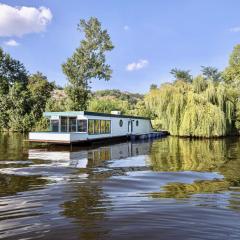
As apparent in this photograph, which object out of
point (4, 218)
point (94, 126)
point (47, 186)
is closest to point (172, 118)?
point (94, 126)

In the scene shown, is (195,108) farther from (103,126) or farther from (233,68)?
(233,68)

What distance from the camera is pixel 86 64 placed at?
171 ft

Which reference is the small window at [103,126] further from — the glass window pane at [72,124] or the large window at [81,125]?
the glass window pane at [72,124]

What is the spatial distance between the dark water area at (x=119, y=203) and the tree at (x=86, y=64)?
118ft

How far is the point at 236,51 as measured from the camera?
62719mm

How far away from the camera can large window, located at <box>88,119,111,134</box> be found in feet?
104

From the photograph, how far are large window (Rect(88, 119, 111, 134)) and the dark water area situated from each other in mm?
15219

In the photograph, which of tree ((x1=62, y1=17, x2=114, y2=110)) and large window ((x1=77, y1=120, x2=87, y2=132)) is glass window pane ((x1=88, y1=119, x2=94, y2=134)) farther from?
tree ((x1=62, y1=17, x2=114, y2=110))

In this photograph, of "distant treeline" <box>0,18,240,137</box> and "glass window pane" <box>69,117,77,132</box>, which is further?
"distant treeline" <box>0,18,240,137</box>

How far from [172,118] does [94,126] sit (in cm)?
1272

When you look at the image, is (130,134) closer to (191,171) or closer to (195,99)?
(195,99)

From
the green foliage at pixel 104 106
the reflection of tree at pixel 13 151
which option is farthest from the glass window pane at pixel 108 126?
the green foliage at pixel 104 106

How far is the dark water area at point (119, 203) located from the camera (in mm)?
7301

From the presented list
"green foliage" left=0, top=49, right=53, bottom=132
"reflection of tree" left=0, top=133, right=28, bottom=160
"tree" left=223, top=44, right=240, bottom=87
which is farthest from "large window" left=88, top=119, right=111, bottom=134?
"tree" left=223, top=44, right=240, bottom=87
